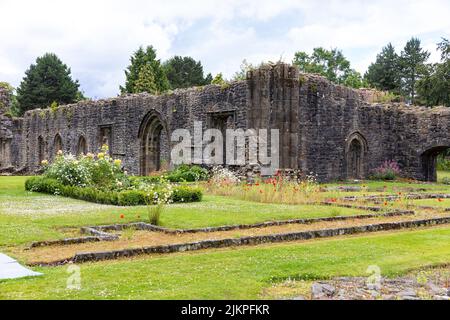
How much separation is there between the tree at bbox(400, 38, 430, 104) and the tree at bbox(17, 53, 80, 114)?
32.6m

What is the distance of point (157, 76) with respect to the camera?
49469mm

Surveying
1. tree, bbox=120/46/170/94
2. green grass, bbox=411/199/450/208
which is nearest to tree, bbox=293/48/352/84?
tree, bbox=120/46/170/94

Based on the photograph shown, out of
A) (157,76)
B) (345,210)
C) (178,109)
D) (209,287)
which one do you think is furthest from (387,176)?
(157,76)

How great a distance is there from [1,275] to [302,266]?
304 centimetres

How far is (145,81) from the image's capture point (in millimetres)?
46594

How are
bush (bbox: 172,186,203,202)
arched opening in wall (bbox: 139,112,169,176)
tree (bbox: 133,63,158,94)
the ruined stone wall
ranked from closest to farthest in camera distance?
bush (bbox: 172,186,203,202) < the ruined stone wall < arched opening in wall (bbox: 139,112,169,176) < tree (bbox: 133,63,158,94)

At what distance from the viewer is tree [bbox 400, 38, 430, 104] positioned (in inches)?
2243

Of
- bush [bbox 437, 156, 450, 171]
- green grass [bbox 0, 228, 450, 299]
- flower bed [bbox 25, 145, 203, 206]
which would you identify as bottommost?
green grass [bbox 0, 228, 450, 299]

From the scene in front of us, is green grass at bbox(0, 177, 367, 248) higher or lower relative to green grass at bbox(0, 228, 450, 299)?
higher

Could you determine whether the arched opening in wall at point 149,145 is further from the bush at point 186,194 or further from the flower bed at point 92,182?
the bush at point 186,194

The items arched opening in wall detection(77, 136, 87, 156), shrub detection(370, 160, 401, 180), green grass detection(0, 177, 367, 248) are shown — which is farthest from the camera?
arched opening in wall detection(77, 136, 87, 156)

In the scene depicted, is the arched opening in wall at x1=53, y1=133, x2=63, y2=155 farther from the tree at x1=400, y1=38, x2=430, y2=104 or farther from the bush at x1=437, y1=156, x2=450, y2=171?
the tree at x1=400, y1=38, x2=430, y2=104

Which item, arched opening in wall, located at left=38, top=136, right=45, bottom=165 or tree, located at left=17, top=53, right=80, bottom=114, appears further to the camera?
tree, located at left=17, top=53, right=80, bottom=114
